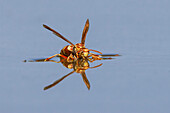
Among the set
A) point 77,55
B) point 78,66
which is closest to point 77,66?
point 78,66

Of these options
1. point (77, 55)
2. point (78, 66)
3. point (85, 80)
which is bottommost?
point (85, 80)

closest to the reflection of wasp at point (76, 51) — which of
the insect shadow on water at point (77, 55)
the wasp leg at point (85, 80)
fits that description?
the insect shadow on water at point (77, 55)

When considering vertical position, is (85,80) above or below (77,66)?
below

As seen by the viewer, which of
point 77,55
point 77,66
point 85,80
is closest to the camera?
point 85,80

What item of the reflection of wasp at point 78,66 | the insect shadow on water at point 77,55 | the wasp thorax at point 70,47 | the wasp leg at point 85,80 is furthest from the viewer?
the wasp thorax at point 70,47

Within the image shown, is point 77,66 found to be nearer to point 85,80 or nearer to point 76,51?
point 76,51

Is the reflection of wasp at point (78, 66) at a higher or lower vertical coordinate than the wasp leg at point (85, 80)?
higher

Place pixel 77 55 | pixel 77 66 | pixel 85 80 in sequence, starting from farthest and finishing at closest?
pixel 77 55 < pixel 77 66 < pixel 85 80

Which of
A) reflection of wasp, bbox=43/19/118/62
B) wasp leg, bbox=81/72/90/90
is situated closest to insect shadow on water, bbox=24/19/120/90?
reflection of wasp, bbox=43/19/118/62

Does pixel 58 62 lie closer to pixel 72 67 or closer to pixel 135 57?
pixel 72 67

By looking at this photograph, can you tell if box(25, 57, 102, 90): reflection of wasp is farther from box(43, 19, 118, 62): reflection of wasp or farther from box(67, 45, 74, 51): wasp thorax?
box(67, 45, 74, 51): wasp thorax

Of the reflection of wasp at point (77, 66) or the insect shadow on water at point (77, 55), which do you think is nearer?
the reflection of wasp at point (77, 66)

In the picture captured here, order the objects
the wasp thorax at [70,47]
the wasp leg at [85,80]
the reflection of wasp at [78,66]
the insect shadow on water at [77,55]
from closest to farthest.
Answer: the wasp leg at [85,80], the reflection of wasp at [78,66], the insect shadow on water at [77,55], the wasp thorax at [70,47]

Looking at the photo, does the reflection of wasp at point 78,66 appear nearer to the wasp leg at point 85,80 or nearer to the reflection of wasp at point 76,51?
the wasp leg at point 85,80
